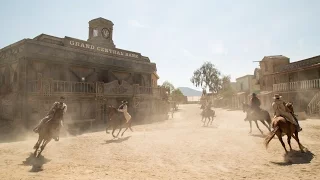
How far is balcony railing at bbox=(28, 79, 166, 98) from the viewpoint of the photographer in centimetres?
1515

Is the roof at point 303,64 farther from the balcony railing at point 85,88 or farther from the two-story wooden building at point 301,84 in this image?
the balcony railing at point 85,88

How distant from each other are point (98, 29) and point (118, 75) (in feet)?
20.6

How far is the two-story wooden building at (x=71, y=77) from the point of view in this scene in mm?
15508

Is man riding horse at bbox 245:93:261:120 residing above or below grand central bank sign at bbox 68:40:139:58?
below

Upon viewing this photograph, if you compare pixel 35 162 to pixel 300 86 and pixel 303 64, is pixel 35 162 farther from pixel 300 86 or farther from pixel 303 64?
pixel 303 64

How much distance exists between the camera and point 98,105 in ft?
63.6

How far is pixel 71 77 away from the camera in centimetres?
1984

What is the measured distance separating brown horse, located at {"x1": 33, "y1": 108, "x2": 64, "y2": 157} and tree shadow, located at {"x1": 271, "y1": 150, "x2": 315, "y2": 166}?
28.2 feet

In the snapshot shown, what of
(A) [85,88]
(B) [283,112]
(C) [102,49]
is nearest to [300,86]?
(B) [283,112]

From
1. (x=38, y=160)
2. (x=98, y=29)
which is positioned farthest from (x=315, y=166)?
(x=98, y=29)

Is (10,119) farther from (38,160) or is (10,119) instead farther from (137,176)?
(137,176)

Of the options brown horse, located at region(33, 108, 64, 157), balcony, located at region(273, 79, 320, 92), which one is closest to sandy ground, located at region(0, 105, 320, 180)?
brown horse, located at region(33, 108, 64, 157)

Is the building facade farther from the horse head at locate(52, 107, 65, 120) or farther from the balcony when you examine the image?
the horse head at locate(52, 107, 65, 120)

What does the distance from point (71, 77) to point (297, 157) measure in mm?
18796
